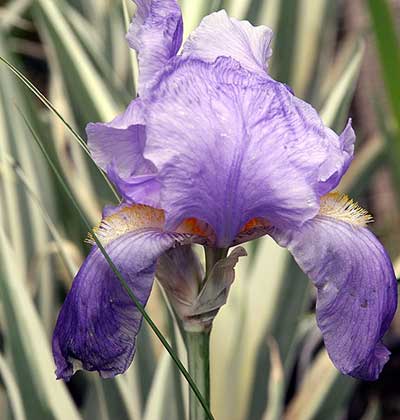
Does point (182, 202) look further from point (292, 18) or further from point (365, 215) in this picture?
point (292, 18)

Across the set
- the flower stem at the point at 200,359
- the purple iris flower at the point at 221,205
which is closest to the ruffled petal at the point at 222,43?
the purple iris flower at the point at 221,205


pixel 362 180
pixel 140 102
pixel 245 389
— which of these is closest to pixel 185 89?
pixel 140 102

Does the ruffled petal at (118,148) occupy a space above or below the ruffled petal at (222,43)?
below

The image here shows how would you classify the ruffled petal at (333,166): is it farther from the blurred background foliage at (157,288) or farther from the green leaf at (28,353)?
the green leaf at (28,353)

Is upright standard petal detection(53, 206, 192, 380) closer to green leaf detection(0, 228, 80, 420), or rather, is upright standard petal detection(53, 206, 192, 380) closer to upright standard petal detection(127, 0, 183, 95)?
upright standard petal detection(127, 0, 183, 95)

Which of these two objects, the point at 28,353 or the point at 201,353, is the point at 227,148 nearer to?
the point at 201,353

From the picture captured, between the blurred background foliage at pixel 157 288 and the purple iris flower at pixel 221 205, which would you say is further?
the blurred background foliage at pixel 157 288
